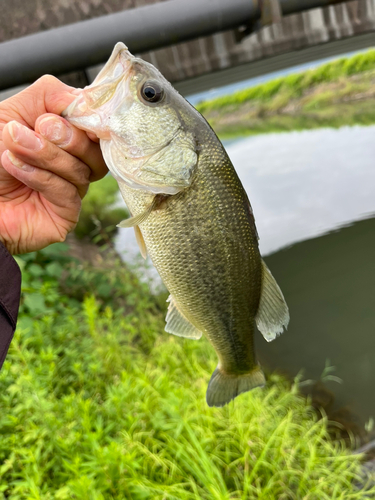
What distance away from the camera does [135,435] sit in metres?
2.39

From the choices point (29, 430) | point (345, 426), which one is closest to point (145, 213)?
point (29, 430)

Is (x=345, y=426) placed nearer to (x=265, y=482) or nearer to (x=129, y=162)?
(x=265, y=482)

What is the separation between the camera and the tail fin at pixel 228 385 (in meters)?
1.62

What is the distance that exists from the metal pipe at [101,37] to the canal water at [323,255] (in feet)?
7.95

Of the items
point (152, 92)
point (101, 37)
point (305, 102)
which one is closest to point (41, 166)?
point (152, 92)

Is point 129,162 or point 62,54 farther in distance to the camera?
point 62,54

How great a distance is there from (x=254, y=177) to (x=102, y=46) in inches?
388

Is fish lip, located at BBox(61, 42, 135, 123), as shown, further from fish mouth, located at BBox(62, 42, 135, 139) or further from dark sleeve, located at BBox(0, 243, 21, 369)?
dark sleeve, located at BBox(0, 243, 21, 369)

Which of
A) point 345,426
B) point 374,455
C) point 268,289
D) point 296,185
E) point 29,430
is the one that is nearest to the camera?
point 268,289

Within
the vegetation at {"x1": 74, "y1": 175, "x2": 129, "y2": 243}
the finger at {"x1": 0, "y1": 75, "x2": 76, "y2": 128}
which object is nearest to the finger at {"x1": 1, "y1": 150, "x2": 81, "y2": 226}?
the finger at {"x1": 0, "y1": 75, "x2": 76, "y2": 128}

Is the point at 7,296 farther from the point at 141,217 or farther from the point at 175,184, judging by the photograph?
the point at 175,184

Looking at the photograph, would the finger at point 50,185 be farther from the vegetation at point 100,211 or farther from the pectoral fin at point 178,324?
the vegetation at point 100,211

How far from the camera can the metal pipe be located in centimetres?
264

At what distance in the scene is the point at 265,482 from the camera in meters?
2.45
